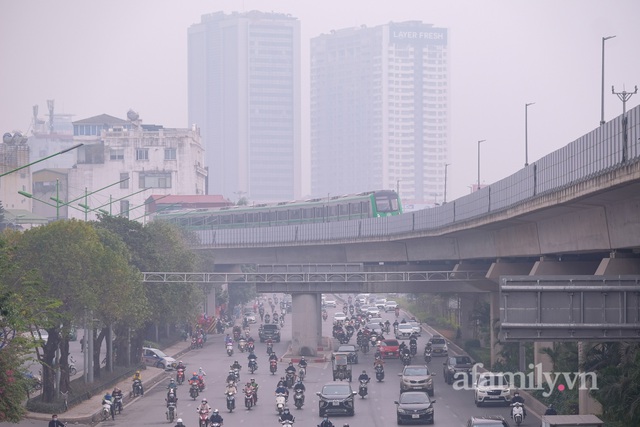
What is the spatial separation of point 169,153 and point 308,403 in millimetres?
99312

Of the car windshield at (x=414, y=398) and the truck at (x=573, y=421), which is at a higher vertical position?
the truck at (x=573, y=421)

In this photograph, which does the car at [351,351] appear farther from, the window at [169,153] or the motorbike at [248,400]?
the window at [169,153]

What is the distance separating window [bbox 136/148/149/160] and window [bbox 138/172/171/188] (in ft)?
6.81

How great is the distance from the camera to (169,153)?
144625mm

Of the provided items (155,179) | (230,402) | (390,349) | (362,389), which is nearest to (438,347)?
(390,349)

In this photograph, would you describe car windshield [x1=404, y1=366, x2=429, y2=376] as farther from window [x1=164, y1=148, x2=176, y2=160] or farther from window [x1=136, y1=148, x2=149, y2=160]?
window [x1=136, y1=148, x2=149, y2=160]

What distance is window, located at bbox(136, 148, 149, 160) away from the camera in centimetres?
14388

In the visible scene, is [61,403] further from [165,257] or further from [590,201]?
[165,257]

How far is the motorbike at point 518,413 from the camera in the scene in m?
39.1

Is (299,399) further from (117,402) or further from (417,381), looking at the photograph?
(117,402)

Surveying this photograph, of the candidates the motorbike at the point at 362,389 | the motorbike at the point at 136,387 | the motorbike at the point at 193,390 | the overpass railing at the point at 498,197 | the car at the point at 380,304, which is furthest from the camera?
the car at the point at 380,304

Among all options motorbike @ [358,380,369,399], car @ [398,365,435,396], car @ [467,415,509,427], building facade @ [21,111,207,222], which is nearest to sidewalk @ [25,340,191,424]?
motorbike @ [358,380,369,399]

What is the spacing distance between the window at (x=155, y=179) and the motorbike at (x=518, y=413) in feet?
357

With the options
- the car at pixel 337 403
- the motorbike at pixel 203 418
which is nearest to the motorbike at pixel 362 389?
the car at pixel 337 403
